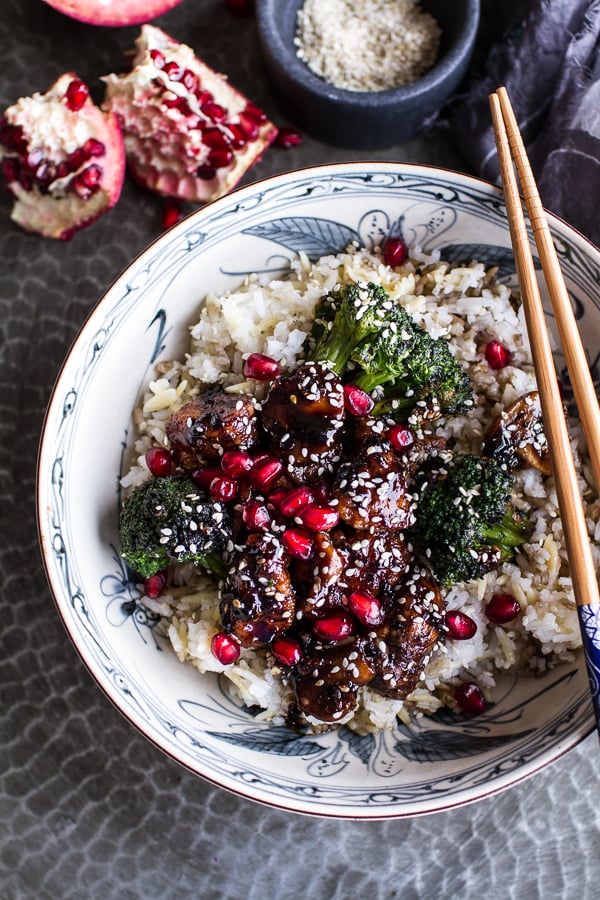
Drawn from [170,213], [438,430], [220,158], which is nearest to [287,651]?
[438,430]

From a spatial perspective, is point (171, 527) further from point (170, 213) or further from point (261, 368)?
point (170, 213)

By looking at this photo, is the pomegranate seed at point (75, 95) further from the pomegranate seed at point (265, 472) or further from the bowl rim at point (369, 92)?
the pomegranate seed at point (265, 472)

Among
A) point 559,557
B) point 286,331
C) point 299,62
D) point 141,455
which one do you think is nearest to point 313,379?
point 286,331

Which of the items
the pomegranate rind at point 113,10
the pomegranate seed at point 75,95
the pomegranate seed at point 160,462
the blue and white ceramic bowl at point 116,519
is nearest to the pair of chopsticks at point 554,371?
the blue and white ceramic bowl at point 116,519

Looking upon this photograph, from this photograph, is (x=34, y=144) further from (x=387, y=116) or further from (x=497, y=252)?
A: (x=497, y=252)

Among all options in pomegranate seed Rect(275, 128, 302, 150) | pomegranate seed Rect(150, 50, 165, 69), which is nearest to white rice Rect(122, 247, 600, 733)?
pomegranate seed Rect(275, 128, 302, 150)
